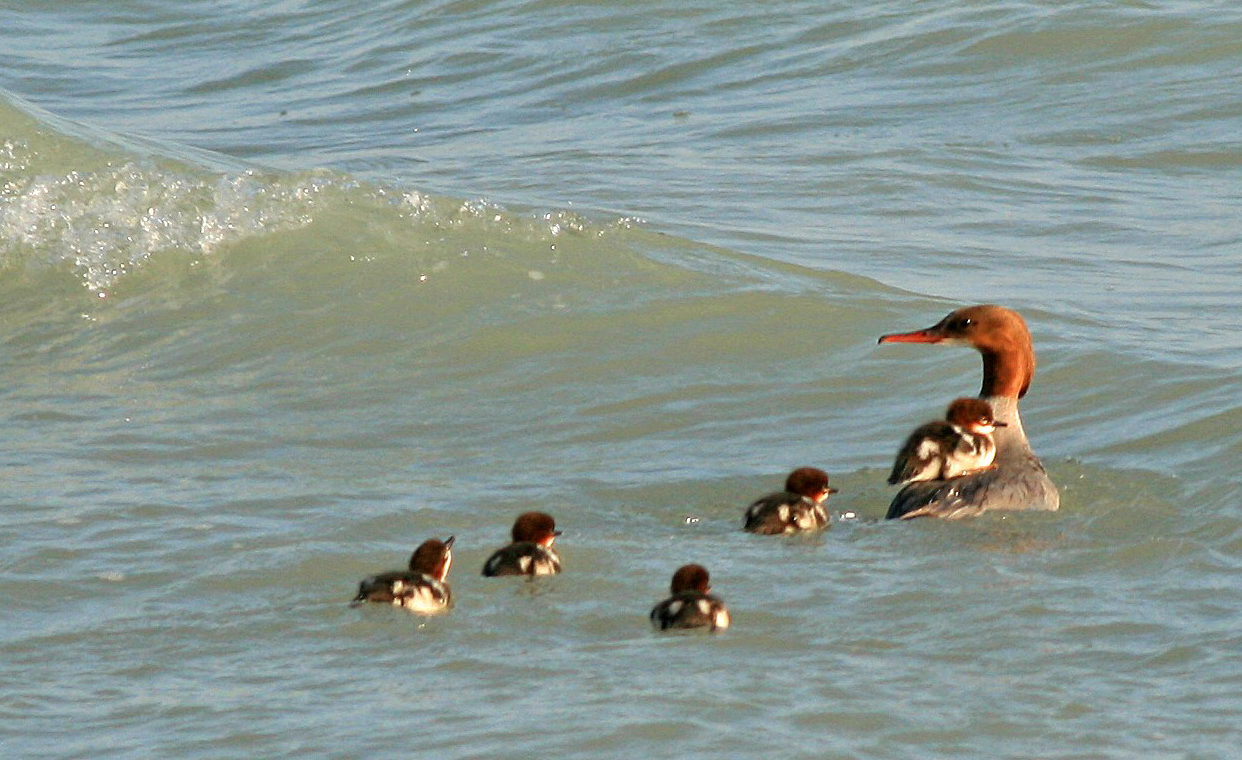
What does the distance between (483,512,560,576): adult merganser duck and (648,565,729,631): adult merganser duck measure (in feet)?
1.49

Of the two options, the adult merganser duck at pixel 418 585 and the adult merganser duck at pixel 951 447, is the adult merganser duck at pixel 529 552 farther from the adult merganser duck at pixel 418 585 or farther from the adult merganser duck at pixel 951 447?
the adult merganser duck at pixel 951 447

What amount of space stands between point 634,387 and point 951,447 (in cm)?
199

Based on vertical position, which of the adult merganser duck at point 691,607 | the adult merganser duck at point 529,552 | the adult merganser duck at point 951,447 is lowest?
the adult merganser duck at point 691,607

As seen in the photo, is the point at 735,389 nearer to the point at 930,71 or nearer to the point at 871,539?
the point at 871,539

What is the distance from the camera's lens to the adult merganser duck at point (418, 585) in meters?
5.48

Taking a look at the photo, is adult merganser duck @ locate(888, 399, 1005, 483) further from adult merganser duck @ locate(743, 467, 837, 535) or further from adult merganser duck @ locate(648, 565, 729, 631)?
adult merganser duck @ locate(648, 565, 729, 631)

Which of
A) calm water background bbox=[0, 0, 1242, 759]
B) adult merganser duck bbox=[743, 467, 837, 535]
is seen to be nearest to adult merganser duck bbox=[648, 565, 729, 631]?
calm water background bbox=[0, 0, 1242, 759]

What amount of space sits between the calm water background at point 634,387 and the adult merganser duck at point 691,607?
0.20ft

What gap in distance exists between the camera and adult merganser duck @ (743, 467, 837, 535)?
6.31 meters

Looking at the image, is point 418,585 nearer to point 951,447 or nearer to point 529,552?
point 529,552

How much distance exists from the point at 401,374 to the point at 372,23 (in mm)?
11039

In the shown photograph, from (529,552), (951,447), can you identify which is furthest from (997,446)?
(529,552)

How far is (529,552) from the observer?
584 cm

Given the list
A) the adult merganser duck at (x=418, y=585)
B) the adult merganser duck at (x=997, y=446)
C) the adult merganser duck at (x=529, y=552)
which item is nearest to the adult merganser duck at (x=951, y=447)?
the adult merganser duck at (x=997, y=446)
